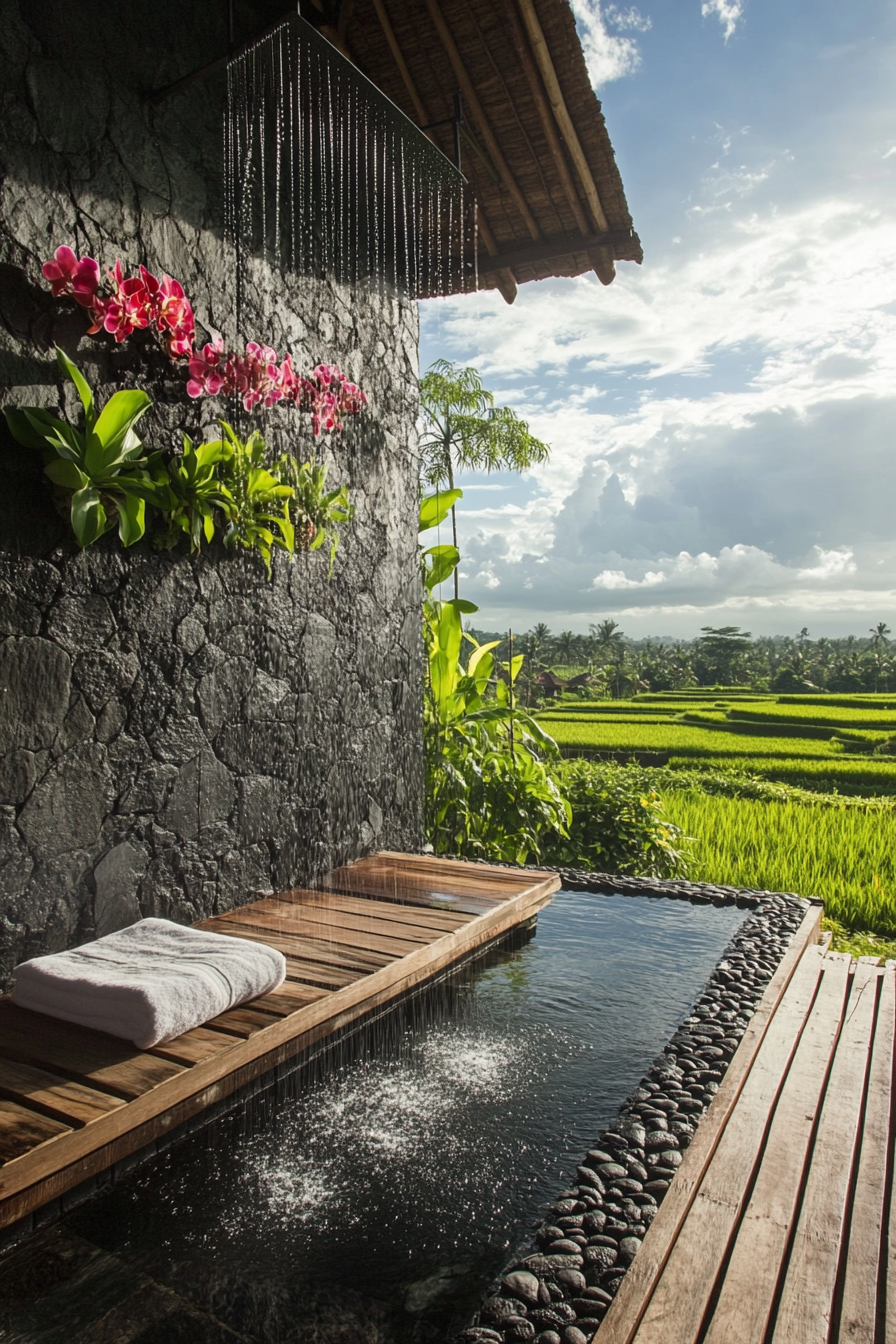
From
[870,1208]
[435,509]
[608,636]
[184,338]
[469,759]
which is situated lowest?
[870,1208]

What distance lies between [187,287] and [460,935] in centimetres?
233

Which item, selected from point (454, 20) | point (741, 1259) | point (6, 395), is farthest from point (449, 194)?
point (741, 1259)

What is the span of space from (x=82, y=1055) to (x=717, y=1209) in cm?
130

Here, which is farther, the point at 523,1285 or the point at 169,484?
the point at 169,484

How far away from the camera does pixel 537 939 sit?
3.41 metres

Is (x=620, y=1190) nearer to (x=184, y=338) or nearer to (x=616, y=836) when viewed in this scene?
(x=184, y=338)

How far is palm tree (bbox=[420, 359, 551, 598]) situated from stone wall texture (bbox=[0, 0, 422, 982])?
233 inches

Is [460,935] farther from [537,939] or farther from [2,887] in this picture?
Result: [2,887]

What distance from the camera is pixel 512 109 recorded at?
4199 millimetres

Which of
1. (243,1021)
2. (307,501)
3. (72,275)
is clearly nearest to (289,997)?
(243,1021)

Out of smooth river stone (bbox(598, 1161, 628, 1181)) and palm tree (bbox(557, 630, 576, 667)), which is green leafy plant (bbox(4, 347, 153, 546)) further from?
palm tree (bbox(557, 630, 576, 667))

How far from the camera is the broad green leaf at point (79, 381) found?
236cm

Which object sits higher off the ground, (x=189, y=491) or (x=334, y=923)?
(x=189, y=491)

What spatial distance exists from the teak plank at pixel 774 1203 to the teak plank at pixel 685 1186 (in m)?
0.10
